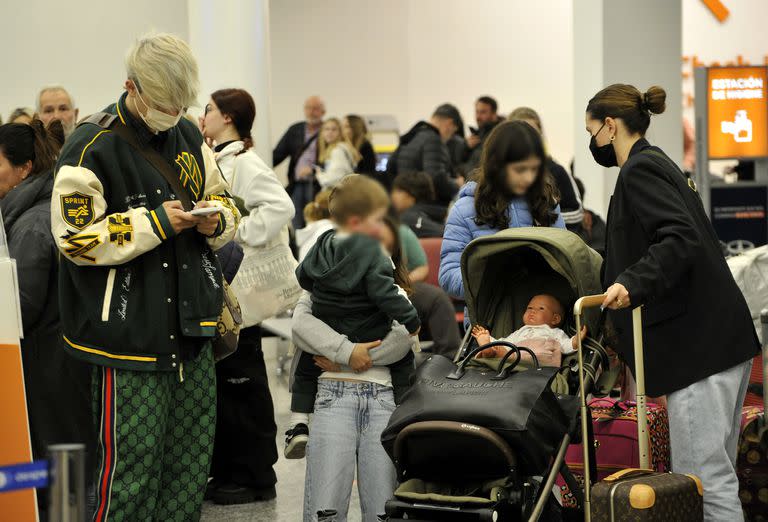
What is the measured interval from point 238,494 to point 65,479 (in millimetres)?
2558

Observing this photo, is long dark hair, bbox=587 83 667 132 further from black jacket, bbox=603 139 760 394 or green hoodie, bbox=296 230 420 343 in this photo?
green hoodie, bbox=296 230 420 343

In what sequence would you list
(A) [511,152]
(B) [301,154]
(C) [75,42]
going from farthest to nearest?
1. (C) [75,42]
2. (B) [301,154]
3. (A) [511,152]

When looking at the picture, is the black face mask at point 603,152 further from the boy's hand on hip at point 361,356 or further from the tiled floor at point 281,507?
the tiled floor at point 281,507

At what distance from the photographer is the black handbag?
2926 mm

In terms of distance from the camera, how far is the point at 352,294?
3477 mm

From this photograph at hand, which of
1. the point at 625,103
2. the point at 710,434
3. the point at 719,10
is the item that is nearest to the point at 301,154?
the point at 625,103

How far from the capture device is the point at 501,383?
311 cm

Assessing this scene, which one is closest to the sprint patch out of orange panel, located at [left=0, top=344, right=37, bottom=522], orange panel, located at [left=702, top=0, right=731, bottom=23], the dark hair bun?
orange panel, located at [left=0, top=344, right=37, bottom=522]

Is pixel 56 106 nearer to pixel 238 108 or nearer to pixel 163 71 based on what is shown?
pixel 238 108

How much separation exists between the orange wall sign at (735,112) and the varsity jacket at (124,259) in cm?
732

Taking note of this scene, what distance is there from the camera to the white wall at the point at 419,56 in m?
7.30

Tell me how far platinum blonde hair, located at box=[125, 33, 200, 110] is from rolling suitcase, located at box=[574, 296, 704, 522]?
1191 mm

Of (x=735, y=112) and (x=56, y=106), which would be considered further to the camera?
(x=735, y=112)

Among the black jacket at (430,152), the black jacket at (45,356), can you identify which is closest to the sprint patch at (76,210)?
the black jacket at (45,356)
